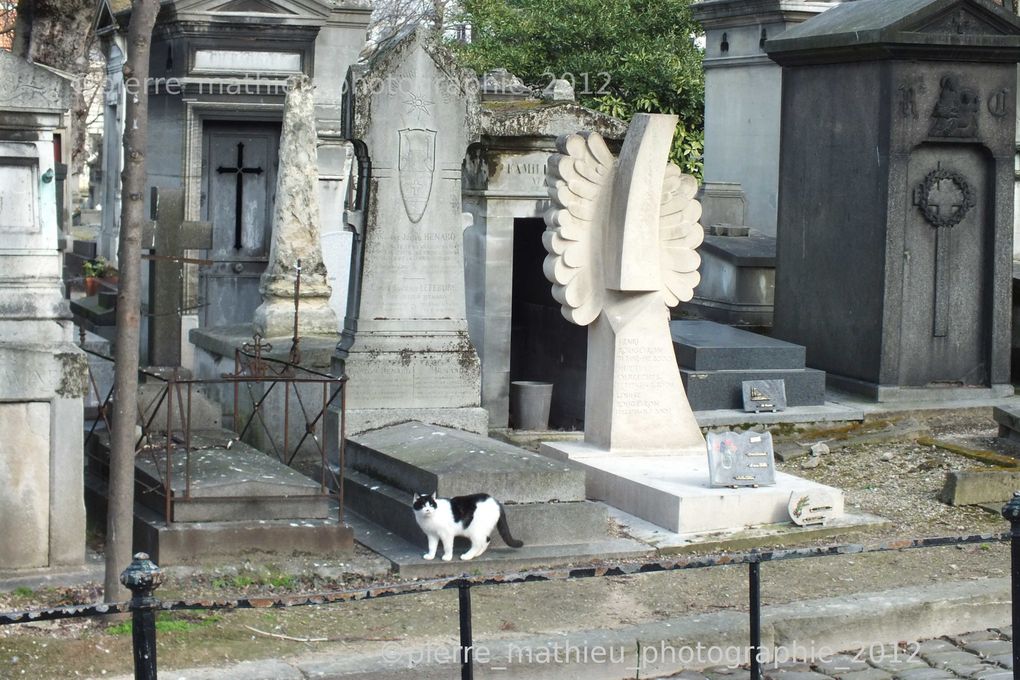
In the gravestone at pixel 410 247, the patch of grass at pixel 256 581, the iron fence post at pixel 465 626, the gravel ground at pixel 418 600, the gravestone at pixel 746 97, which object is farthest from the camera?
the gravestone at pixel 746 97

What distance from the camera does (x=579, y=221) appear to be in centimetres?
891

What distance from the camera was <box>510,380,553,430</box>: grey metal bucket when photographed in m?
11.0

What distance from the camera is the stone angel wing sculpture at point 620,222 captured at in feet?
28.8

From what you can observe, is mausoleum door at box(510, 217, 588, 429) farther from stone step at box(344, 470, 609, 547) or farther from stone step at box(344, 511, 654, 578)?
stone step at box(344, 511, 654, 578)

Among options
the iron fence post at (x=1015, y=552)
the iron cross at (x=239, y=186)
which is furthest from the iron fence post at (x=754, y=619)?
the iron cross at (x=239, y=186)

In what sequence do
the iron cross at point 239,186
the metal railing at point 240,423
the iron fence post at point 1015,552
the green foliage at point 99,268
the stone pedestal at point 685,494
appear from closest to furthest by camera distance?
the iron fence post at point 1015,552
the metal railing at point 240,423
the stone pedestal at point 685,494
the iron cross at point 239,186
the green foliage at point 99,268

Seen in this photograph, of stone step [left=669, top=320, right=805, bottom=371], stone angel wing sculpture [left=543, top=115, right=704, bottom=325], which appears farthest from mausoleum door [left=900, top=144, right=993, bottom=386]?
stone angel wing sculpture [left=543, top=115, right=704, bottom=325]

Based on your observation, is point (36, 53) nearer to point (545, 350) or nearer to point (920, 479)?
point (545, 350)

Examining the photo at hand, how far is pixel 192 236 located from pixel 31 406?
465cm

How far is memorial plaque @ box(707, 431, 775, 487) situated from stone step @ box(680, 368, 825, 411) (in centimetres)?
270

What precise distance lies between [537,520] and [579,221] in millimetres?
2132

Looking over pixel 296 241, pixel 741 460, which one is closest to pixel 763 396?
pixel 741 460

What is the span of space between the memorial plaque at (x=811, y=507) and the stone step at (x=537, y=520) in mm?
1001

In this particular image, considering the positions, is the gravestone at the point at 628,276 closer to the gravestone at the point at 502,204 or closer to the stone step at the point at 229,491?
the stone step at the point at 229,491
